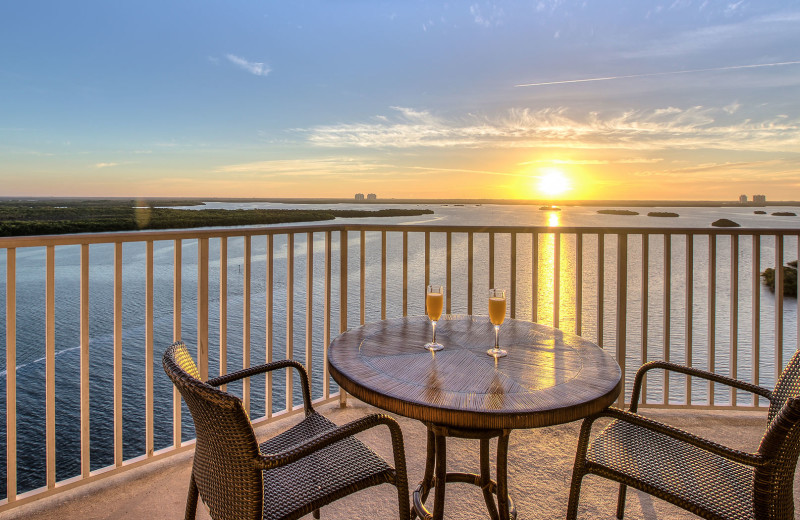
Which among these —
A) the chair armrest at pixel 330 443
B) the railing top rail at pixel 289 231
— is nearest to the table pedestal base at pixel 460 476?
the chair armrest at pixel 330 443

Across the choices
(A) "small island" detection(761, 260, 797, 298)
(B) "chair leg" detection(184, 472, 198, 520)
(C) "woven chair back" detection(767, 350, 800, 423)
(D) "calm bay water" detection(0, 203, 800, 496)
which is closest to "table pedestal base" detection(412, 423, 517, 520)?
(B) "chair leg" detection(184, 472, 198, 520)

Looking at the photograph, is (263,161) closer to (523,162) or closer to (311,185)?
(311,185)

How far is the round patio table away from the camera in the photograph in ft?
3.46

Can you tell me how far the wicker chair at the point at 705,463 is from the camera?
1.04m

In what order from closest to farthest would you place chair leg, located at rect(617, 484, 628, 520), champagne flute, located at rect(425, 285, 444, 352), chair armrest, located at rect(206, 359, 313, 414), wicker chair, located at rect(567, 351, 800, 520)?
wicker chair, located at rect(567, 351, 800, 520), chair armrest, located at rect(206, 359, 313, 414), champagne flute, located at rect(425, 285, 444, 352), chair leg, located at rect(617, 484, 628, 520)

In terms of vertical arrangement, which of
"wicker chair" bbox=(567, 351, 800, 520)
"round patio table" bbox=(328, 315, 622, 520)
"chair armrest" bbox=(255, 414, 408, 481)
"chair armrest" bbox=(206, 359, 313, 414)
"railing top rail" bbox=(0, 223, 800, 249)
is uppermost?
"railing top rail" bbox=(0, 223, 800, 249)

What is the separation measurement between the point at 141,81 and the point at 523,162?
10.2m

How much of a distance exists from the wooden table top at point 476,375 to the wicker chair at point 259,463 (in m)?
0.12

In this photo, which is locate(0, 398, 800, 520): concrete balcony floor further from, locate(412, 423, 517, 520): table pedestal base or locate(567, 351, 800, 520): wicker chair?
locate(567, 351, 800, 520): wicker chair

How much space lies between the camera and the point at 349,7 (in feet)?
17.6

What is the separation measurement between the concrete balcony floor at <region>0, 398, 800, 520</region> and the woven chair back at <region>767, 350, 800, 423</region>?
0.69 meters

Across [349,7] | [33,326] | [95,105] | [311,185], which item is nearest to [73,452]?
→ [33,326]

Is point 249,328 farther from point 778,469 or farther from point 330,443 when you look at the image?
point 778,469

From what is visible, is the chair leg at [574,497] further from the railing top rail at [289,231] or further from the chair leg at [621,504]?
the railing top rail at [289,231]
